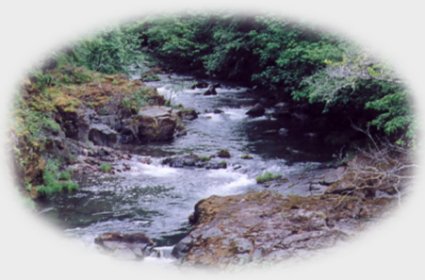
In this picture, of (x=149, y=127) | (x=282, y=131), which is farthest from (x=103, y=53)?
(x=282, y=131)

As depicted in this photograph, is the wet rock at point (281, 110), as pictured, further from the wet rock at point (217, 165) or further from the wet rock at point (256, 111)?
the wet rock at point (217, 165)

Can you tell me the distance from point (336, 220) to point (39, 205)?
24.1ft

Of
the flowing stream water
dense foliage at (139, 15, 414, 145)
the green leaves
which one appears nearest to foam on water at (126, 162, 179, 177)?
the flowing stream water

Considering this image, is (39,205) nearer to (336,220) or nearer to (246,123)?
(336,220)

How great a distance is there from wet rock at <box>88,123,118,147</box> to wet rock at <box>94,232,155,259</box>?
7.63 metres

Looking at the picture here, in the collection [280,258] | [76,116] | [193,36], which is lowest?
[280,258]

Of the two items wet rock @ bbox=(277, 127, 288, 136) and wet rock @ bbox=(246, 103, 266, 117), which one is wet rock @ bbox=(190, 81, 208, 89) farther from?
wet rock @ bbox=(277, 127, 288, 136)

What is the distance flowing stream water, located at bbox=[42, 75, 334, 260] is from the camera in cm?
1305

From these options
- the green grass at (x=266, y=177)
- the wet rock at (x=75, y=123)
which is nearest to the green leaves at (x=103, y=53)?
the wet rock at (x=75, y=123)

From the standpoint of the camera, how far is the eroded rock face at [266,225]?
35.1 feet

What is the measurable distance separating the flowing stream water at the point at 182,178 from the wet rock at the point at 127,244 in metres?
0.39

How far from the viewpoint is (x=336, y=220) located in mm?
11789

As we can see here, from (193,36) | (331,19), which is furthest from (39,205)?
(193,36)

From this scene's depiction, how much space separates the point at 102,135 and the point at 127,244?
8.27m
